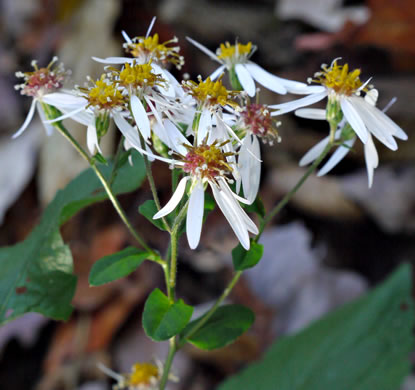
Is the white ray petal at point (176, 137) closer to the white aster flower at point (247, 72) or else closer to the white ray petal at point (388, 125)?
the white aster flower at point (247, 72)

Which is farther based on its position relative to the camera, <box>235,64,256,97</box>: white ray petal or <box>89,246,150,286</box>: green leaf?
<box>235,64,256,97</box>: white ray petal

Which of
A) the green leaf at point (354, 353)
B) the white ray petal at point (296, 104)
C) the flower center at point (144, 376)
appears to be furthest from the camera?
the green leaf at point (354, 353)

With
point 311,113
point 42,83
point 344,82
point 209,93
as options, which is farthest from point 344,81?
point 42,83

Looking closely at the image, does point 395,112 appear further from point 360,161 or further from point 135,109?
point 135,109

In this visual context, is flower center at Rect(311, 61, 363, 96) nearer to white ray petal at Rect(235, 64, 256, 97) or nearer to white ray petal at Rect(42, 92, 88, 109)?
white ray petal at Rect(235, 64, 256, 97)

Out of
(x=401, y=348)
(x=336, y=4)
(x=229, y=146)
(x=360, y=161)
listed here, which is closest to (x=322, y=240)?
Answer: (x=360, y=161)

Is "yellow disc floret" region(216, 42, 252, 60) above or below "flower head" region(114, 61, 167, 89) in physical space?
below

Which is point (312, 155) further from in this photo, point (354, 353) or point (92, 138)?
Answer: point (354, 353)

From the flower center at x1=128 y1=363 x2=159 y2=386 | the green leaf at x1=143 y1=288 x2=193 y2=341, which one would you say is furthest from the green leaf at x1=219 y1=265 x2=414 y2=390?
the green leaf at x1=143 y1=288 x2=193 y2=341

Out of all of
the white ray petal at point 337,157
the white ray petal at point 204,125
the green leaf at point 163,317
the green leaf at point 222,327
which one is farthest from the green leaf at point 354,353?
the white ray petal at point 204,125
